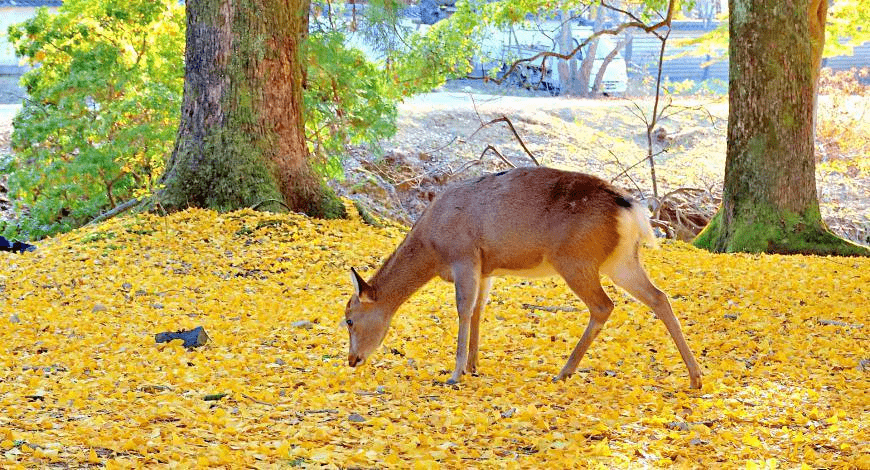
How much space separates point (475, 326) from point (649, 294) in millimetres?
1103

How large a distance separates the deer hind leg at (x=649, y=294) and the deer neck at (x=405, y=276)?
3.57 feet

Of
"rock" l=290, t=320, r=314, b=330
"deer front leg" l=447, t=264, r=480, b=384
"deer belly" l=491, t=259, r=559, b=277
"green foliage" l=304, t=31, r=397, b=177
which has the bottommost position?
"rock" l=290, t=320, r=314, b=330

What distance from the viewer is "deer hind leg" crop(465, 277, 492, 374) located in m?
6.21

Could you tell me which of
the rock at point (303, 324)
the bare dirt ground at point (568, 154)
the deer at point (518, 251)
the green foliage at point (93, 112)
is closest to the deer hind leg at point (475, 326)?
the deer at point (518, 251)

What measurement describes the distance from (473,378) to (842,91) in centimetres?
2331

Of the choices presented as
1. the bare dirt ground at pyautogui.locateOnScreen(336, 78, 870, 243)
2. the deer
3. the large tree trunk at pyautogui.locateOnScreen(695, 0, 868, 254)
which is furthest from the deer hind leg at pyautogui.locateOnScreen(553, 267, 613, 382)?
the bare dirt ground at pyautogui.locateOnScreen(336, 78, 870, 243)

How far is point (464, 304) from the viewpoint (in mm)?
5949

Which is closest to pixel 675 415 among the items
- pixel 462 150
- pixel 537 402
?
pixel 537 402

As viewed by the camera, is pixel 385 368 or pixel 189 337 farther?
pixel 189 337

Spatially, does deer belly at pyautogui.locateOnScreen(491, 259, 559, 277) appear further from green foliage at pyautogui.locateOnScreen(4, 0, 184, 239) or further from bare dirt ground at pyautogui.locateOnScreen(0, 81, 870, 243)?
bare dirt ground at pyautogui.locateOnScreen(0, 81, 870, 243)

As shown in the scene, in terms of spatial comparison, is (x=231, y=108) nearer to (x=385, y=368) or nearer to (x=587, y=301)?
(x=385, y=368)

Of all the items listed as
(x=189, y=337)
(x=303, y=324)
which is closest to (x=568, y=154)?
(x=303, y=324)

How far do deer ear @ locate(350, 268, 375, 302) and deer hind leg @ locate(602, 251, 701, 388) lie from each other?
4.62 ft

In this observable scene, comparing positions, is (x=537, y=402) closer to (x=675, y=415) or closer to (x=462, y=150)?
(x=675, y=415)
